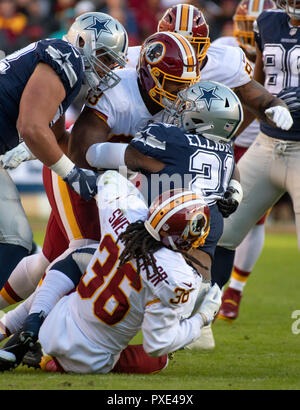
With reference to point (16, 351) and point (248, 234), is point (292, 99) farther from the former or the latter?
point (16, 351)

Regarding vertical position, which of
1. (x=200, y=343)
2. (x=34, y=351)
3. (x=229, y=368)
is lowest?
(x=200, y=343)

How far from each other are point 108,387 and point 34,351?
668mm

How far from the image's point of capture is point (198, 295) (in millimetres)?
3785

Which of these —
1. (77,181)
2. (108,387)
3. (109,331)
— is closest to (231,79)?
(77,181)

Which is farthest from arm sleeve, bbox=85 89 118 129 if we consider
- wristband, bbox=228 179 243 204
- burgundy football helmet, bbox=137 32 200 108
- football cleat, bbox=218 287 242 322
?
football cleat, bbox=218 287 242 322

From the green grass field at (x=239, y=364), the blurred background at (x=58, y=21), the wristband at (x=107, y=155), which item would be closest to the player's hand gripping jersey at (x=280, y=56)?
the green grass field at (x=239, y=364)

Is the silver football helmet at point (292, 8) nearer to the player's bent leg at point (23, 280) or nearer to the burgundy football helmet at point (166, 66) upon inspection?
the burgundy football helmet at point (166, 66)

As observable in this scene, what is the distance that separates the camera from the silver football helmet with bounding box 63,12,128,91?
163 inches

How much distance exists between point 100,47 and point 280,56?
57.2 inches

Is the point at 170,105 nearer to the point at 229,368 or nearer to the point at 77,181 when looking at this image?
the point at 77,181

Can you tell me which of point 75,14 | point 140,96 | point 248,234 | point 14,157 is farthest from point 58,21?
point 14,157

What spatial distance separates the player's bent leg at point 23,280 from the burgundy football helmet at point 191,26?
145 cm

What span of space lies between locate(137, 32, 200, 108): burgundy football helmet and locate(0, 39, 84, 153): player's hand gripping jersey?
44 cm
